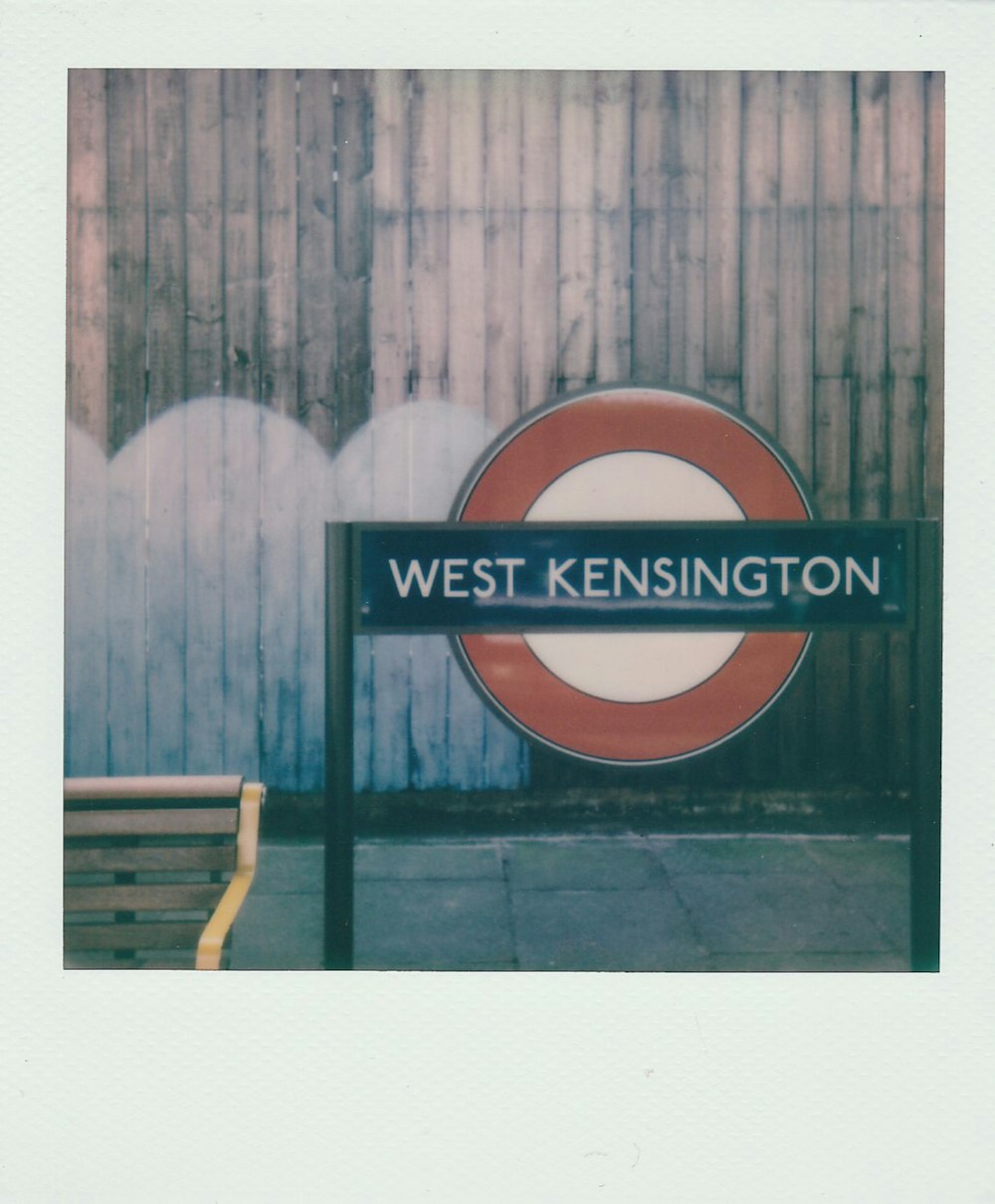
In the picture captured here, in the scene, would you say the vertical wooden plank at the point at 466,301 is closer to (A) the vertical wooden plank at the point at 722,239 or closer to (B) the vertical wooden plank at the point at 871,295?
(A) the vertical wooden plank at the point at 722,239

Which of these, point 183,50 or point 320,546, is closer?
point 183,50

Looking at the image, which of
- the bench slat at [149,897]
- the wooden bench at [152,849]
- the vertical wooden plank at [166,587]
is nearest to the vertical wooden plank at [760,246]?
the vertical wooden plank at [166,587]

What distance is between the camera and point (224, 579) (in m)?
4.55

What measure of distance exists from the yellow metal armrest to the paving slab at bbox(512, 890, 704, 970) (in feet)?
3.58

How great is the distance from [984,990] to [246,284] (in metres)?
3.72

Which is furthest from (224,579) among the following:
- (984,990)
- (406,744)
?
(984,990)

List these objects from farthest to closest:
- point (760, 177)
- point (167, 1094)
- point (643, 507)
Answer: point (760, 177), point (643, 507), point (167, 1094)

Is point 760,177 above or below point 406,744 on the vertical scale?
above

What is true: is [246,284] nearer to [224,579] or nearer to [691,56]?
[224,579]

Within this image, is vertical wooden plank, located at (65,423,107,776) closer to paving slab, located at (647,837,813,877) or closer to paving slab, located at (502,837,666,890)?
paving slab, located at (502,837,666,890)

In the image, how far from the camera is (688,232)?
4492mm

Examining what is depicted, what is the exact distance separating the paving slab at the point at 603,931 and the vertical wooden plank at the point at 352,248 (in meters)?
2.10

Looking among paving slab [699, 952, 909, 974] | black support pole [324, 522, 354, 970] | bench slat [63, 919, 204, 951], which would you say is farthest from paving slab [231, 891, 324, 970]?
paving slab [699, 952, 909, 974]

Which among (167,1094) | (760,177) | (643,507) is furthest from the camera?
(760,177)
